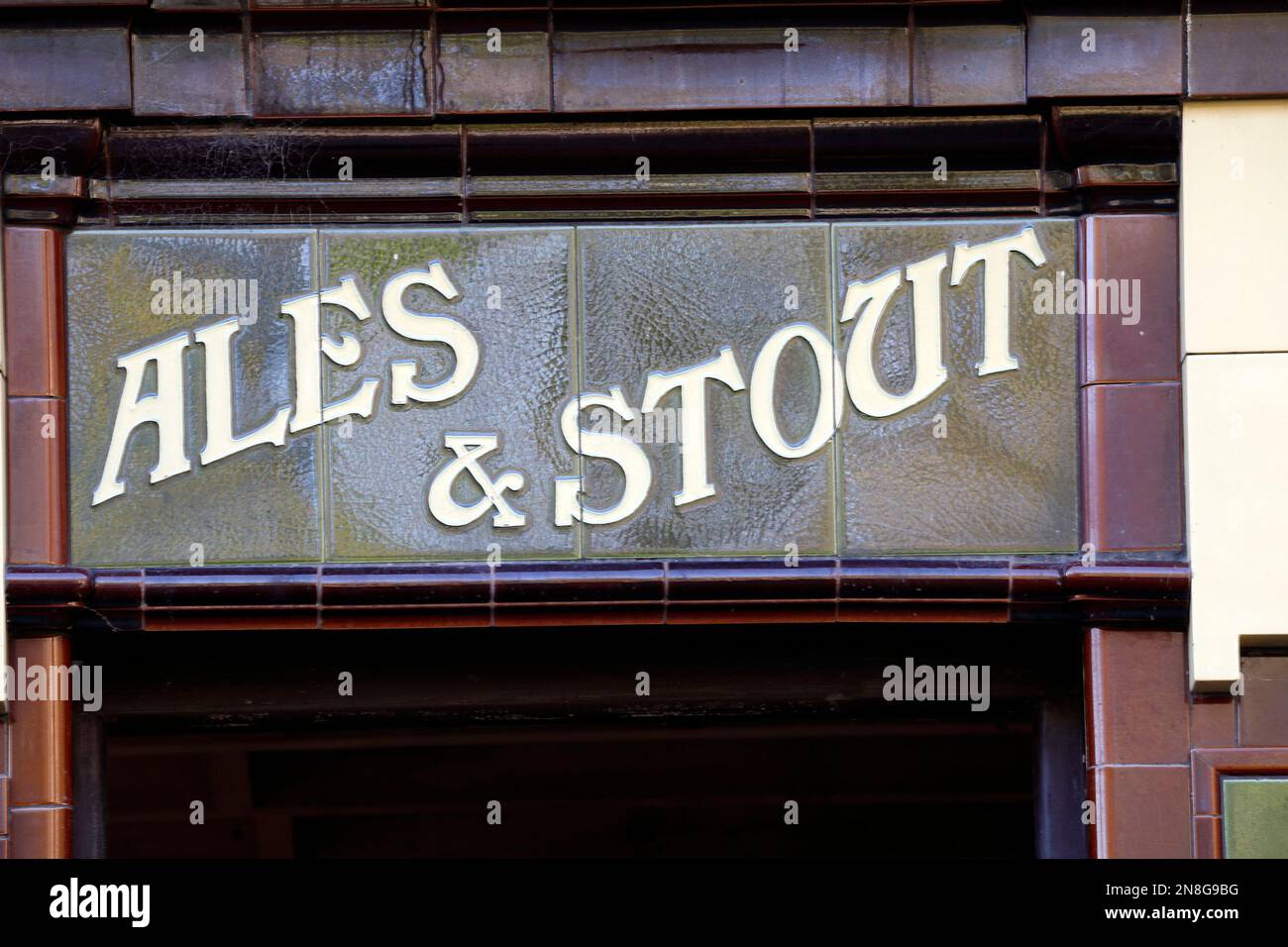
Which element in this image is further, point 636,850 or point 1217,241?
A: point 636,850

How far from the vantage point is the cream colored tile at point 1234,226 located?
7125 mm

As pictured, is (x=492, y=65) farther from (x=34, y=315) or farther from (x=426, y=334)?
(x=34, y=315)

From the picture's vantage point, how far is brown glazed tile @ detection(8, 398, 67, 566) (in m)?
7.02

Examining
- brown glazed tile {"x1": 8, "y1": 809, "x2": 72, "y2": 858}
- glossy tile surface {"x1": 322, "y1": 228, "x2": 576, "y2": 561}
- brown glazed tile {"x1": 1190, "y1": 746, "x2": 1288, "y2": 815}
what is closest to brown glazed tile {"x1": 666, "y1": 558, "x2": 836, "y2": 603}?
glossy tile surface {"x1": 322, "y1": 228, "x2": 576, "y2": 561}

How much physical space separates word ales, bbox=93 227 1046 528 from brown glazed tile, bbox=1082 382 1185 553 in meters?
0.47

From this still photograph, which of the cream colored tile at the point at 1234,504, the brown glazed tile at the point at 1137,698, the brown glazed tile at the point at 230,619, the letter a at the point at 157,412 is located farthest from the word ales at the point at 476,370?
the brown glazed tile at the point at 1137,698

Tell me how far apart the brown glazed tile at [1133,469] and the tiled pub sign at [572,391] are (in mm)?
113

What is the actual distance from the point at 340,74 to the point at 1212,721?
15.1 ft

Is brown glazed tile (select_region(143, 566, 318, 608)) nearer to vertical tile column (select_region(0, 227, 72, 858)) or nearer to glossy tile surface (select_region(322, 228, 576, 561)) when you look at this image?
glossy tile surface (select_region(322, 228, 576, 561))

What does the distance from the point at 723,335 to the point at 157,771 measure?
4592 mm

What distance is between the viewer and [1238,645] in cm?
693

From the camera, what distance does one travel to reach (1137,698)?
7000 millimetres
